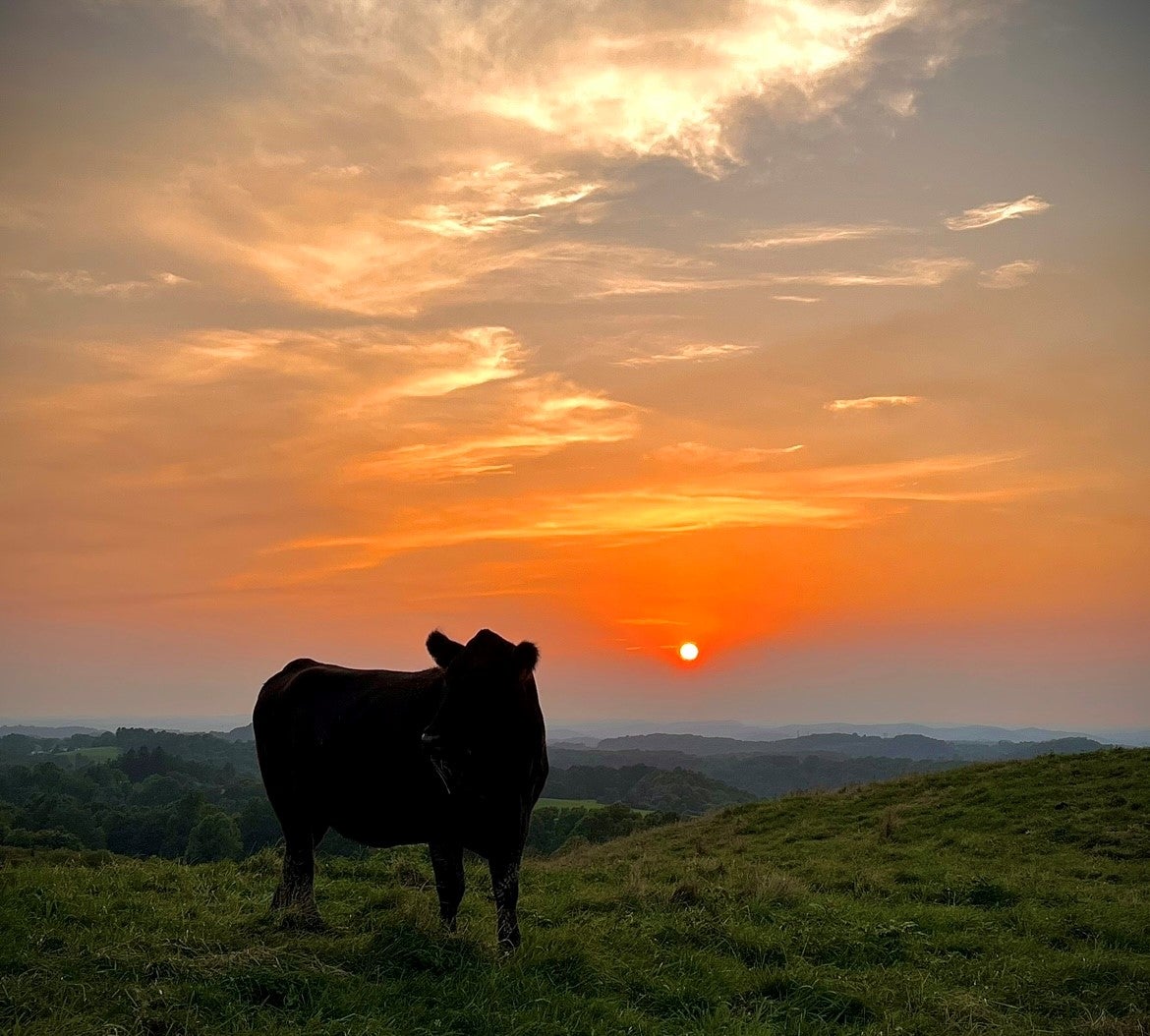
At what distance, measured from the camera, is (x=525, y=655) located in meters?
8.63

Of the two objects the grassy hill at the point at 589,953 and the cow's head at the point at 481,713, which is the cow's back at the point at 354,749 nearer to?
the cow's head at the point at 481,713

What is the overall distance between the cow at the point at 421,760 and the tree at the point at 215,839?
39.5 m

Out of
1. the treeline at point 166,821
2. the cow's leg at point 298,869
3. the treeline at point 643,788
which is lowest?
the treeline at point 643,788

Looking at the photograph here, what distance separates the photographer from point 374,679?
10.1m

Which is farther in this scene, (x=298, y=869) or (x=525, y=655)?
(x=298, y=869)

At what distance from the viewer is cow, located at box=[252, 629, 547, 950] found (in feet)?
A: 28.0

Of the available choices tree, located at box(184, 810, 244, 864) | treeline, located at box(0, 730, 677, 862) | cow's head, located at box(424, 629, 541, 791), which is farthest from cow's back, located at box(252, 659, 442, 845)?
tree, located at box(184, 810, 244, 864)

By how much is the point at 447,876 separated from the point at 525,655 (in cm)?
243

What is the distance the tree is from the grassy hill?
33420 mm

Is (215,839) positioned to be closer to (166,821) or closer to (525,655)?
(166,821)

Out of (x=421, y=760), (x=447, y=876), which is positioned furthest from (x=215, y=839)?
(x=421, y=760)

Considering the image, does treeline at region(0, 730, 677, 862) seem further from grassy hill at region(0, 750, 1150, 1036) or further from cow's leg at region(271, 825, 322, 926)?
cow's leg at region(271, 825, 322, 926)

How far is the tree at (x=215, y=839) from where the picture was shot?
45781 mm

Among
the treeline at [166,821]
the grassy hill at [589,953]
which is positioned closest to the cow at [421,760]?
the grassy hill at [589,953]
